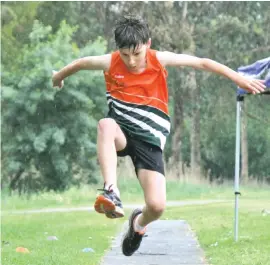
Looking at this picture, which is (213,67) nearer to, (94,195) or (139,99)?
(139,99)

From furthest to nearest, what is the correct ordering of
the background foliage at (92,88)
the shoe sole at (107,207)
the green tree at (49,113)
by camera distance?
the background foliage at (92,88), the green tree at (49,113), the shoe sole at (107,207)

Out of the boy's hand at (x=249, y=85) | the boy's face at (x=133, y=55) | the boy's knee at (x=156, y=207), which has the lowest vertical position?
the boy's knee at (x=156, y=207)

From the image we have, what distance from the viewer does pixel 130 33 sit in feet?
22.4

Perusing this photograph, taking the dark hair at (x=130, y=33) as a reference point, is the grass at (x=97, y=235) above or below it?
below

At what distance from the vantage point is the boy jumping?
22.6 feet

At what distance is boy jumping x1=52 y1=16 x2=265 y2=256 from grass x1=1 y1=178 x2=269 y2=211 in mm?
15073

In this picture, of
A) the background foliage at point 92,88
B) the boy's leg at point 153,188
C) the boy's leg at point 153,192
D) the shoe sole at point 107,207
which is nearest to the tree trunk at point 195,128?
the background foliage at point 92,88

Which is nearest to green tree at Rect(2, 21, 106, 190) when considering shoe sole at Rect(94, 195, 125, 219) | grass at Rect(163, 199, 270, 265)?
grass at Rect(163, 199, 270, 265)

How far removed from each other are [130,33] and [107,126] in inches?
30.2

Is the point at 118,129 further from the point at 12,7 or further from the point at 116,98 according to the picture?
the point at 12,7

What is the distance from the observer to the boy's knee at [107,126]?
6918mm

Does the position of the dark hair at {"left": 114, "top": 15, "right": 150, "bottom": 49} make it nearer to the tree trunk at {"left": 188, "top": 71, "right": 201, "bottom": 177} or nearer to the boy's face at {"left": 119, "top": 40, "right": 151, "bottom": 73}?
→ the boy's face at {"left": 119, "top": 40, "right": 151, "bottom": 73}

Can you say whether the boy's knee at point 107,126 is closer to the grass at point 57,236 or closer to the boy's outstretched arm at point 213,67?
the boy's outstretched arm at point 213,67

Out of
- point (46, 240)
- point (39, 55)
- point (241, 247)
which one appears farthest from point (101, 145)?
point (39, 55)
